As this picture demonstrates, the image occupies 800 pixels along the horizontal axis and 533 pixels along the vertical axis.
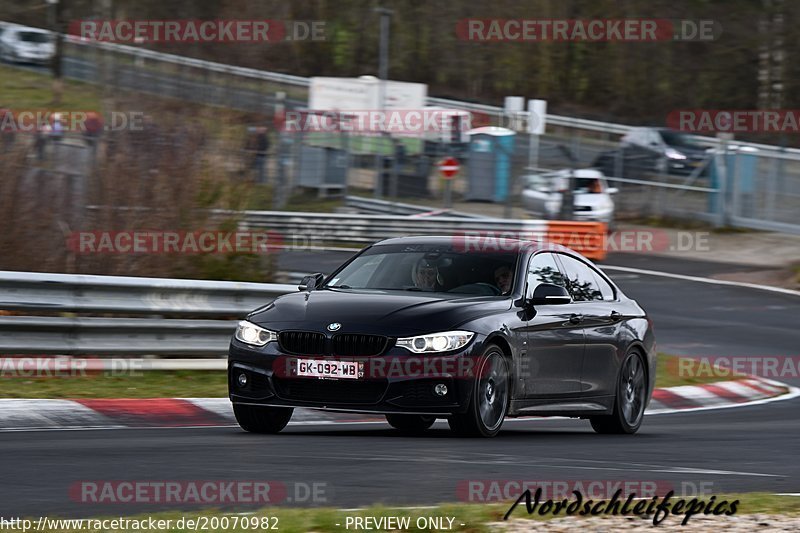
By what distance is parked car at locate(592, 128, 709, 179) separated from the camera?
1492 inches

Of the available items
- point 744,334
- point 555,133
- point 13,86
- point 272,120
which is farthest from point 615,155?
point 13,86

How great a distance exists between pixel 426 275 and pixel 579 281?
5.23 feet

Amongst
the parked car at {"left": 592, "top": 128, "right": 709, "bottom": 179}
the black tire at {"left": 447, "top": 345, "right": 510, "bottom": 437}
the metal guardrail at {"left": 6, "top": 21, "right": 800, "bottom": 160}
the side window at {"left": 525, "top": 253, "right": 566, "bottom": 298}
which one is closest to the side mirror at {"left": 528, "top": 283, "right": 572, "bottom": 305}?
the side window at {"left": 525, "top": 253, "right": 566, "bottom": 298}

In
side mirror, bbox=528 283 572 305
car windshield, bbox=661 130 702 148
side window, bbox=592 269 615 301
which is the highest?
car windshield, bbox=661 130 702 148

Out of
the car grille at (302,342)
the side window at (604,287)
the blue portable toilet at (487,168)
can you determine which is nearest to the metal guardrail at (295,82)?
the blue portable toilet at (487,168)

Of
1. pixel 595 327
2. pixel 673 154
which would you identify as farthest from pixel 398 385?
pixel 673 154

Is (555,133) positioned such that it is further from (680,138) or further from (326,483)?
(326,483)

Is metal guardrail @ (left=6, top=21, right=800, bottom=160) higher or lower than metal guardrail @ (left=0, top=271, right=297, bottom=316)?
higher

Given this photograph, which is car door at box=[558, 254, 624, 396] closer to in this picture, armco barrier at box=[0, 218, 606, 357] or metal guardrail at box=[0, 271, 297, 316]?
armco barrier at box=[0, 218, 606, 357]

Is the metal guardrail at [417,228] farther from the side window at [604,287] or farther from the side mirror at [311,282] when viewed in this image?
the side mirror at [311,282]

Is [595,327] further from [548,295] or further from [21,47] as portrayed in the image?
[21,47]

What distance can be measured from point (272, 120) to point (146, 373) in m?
21.9

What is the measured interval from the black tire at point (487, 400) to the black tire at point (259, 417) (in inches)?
49.9

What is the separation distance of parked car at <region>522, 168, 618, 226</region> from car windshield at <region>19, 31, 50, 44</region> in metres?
25.2
